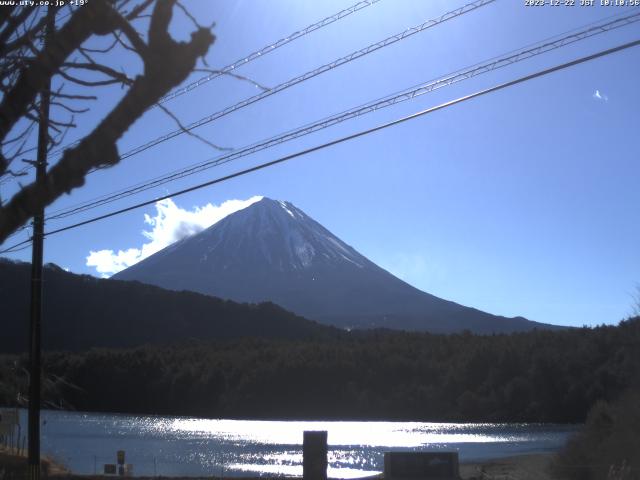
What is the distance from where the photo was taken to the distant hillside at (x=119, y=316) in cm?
8662

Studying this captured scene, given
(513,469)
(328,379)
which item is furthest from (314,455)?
(328,379)

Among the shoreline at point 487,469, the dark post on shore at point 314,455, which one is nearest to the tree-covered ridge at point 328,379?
the shoreline at point 487,469

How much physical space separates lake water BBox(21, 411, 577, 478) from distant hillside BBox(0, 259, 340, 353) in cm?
1276

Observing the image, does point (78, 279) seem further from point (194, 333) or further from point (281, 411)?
point (281, 411)

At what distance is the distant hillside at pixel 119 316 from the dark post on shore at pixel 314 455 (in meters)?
68.8

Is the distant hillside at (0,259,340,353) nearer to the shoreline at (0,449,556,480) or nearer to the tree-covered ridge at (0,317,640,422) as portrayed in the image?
the tree-covered ridge at (0,317,640,422)

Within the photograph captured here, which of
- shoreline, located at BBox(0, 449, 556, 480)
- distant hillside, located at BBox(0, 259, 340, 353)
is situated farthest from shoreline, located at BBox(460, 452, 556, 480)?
distant hillside, located at BBox(0, 259, 340, 353)

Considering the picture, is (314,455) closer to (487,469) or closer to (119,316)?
(487,469)

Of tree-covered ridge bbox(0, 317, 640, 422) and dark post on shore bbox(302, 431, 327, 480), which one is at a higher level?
dark post on shore bbox(302, 431, 327, 480)

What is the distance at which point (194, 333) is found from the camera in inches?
4424

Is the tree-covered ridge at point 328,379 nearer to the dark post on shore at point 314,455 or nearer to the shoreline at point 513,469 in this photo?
the shoreline at point 513,469

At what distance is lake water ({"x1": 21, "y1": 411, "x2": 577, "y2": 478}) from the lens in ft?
135

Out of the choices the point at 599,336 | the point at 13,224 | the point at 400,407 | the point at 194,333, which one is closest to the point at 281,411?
the point at 400,407

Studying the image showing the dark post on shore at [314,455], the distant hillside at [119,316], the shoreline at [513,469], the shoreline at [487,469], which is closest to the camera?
the dark post on shore at [314,455]
